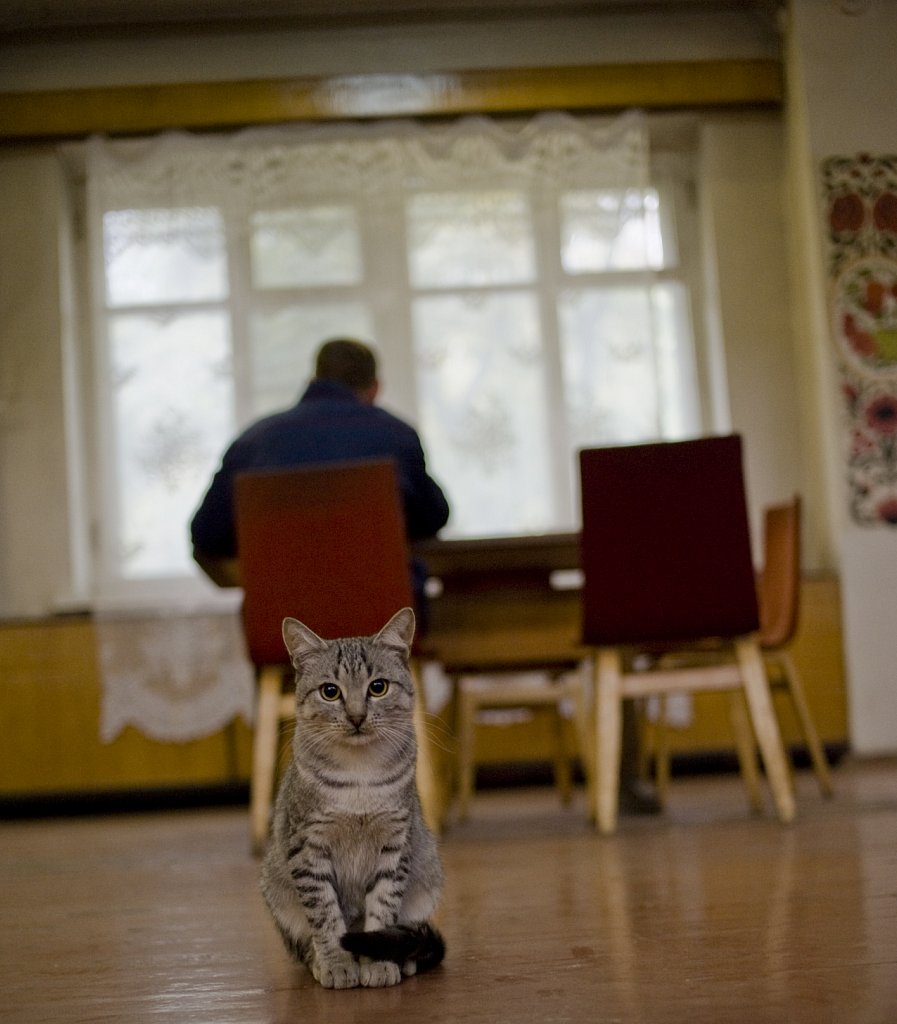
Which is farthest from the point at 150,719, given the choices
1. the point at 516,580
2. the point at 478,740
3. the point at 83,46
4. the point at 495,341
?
the point at 83,46

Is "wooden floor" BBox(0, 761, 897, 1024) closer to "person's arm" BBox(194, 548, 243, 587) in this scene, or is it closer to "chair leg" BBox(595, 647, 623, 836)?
"chair leg" BBox(595, 647, 623, 836)

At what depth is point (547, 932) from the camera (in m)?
1.82

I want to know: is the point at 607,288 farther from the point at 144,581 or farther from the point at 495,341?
the point at 144,581

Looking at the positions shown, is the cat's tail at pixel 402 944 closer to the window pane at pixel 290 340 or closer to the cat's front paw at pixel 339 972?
the cat's front paw at pixel 339 972

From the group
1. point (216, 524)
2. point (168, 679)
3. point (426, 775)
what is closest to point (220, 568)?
point (216, 524)

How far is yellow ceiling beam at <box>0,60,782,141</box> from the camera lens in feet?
17.8

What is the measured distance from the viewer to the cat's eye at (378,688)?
4.75 feet

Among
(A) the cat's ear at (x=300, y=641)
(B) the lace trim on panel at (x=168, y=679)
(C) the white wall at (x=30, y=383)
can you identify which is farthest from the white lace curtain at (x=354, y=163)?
(A) the cat's ear at (x=300, y=641)

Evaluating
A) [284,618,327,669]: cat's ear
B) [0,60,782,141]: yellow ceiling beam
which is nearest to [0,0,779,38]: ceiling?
[0,60,782,141]: yellow ceiling beam

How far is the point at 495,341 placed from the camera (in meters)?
5.45

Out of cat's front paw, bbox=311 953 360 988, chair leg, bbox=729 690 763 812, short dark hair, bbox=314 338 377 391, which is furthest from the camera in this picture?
chair leg, bbox=729 690 763 812

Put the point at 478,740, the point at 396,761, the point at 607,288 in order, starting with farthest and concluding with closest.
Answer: the point at 607,288, the point at 478,740, the point at 396,761

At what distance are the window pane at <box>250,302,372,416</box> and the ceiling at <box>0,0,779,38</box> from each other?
1.21 meters

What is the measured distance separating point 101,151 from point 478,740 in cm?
286
